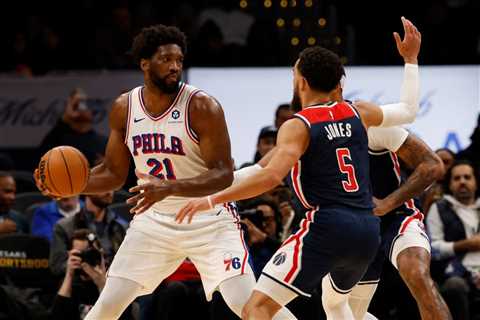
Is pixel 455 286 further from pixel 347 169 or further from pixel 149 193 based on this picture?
pixel 149 193

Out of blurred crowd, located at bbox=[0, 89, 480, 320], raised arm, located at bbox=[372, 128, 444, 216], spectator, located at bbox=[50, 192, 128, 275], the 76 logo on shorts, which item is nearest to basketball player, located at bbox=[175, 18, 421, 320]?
the 76 logo on shorts

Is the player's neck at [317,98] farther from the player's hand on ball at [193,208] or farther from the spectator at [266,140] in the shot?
the spectator at [266,140]

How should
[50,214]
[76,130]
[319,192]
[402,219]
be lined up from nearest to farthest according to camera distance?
1. [319,192]
2. [402,219]
3. [50,214]
4. [76,130]

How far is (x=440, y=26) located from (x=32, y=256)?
619 cm

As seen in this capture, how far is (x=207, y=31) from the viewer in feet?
41.8

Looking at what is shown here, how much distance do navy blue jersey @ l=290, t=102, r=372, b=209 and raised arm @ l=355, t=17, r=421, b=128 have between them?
0.28m

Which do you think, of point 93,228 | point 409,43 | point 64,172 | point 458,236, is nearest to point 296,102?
point 409,43

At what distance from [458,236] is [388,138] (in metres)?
2.27

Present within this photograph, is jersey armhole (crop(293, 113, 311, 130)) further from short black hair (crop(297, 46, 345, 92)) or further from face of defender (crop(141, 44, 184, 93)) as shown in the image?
face of defender (crop(141, 44, 184, 93))

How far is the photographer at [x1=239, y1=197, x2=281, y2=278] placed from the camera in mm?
8594

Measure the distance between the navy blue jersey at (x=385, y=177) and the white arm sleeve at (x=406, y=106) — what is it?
713mm

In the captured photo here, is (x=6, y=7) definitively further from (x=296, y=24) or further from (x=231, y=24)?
(x=296, y=24)

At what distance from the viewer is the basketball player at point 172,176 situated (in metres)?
6.35

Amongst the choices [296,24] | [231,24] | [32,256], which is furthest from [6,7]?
[32,256]
